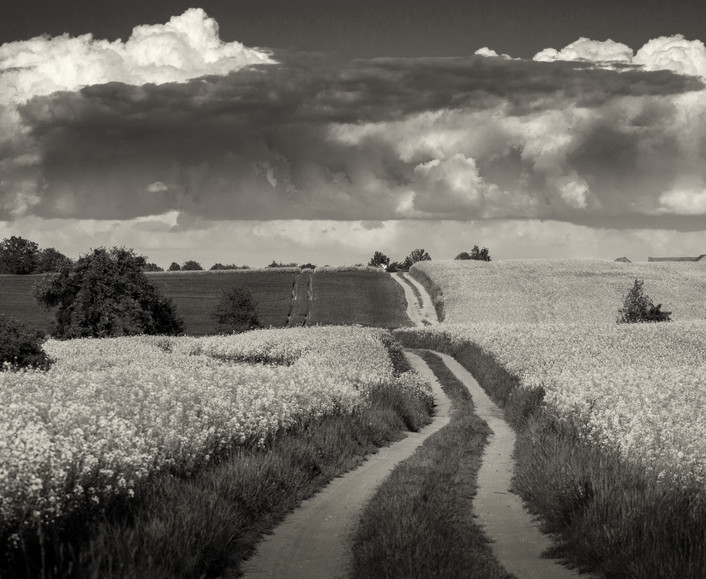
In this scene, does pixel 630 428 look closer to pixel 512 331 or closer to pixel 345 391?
pixel 345 391

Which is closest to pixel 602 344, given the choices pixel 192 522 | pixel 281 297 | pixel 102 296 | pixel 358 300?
pixel 192 522

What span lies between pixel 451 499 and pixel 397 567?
4.71 m

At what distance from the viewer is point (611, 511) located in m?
10.5

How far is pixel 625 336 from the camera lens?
1919 inches

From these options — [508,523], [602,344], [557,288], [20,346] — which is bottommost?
[508,523]

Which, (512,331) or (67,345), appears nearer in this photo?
(67,345)

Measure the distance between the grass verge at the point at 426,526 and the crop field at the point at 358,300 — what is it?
64.3m

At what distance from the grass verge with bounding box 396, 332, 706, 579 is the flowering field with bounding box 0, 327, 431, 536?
5.26 metres

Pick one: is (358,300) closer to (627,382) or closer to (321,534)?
(627,382)

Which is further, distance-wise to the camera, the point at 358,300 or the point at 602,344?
the point at 358,300

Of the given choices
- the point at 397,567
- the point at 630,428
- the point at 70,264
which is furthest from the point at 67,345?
the point at 397,567

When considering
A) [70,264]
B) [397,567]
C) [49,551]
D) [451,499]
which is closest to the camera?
[49,551]

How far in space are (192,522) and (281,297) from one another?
87829 mm

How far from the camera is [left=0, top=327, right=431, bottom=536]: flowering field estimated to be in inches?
332
